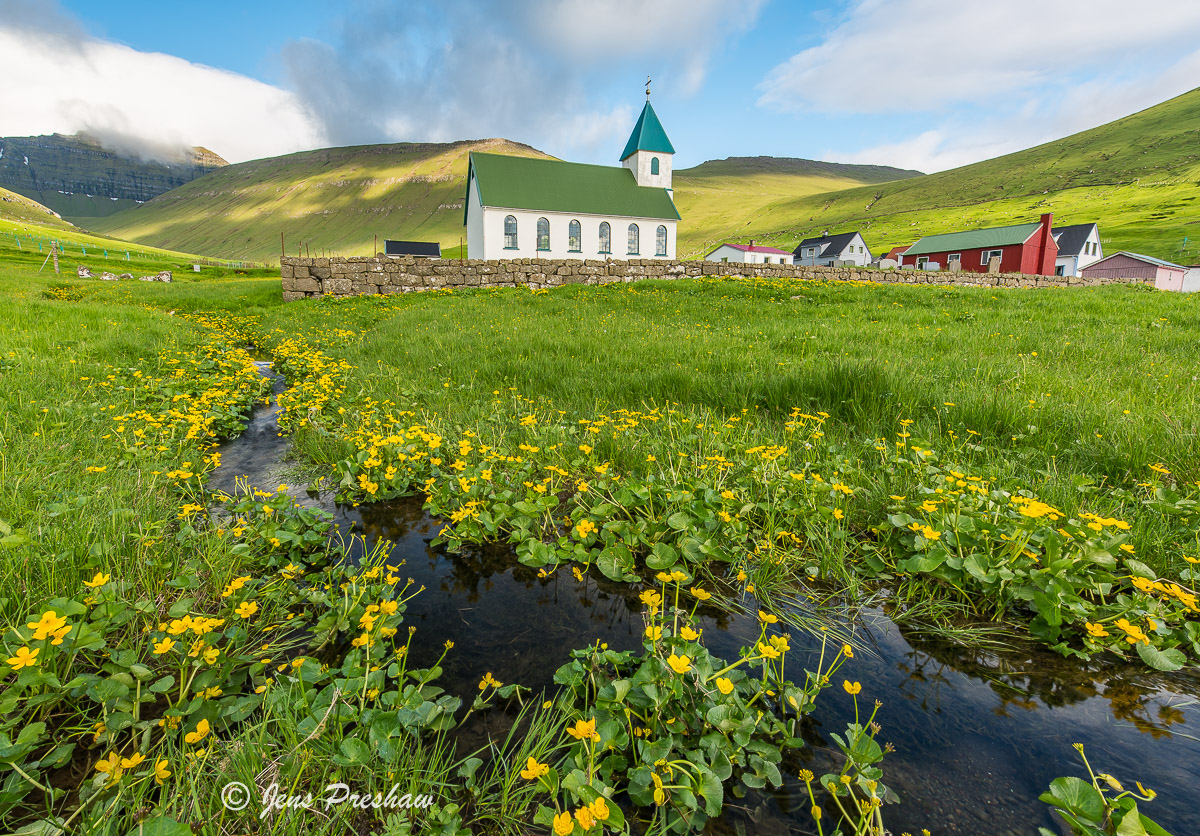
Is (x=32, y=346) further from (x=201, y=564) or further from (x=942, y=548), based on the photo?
(x=942, y=548)

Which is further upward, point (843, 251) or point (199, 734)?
point (843, 251)

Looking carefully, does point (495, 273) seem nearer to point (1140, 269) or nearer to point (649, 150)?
point (649, 150)

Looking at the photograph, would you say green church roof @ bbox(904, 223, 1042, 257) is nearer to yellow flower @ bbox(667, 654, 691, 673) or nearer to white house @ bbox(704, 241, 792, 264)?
white house @ bbox(704, 241, 792, 264)

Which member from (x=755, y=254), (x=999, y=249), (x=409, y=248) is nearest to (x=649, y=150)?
(x=409, y=248)

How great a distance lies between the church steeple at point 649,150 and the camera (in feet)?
143

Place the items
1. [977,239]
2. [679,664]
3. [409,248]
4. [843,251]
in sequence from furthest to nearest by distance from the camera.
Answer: [843,251] < [409,248] < [977,239] < [679,664]

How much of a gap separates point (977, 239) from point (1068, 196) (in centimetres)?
7012

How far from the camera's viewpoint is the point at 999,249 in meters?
54.6

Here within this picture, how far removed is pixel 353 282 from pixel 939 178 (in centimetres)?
17958

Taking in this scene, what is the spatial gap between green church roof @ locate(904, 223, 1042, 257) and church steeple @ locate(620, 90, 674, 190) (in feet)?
127

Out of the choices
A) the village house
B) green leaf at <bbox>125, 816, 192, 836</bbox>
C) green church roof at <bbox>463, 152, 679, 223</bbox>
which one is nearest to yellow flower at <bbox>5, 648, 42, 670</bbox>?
green leaf at <bbox>125, 816, 192, 836</bbox>

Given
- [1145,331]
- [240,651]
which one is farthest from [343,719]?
[1145,331]

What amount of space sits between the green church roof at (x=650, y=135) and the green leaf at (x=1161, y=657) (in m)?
48.1

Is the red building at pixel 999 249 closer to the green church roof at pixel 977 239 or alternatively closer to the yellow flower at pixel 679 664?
the green church roof at pixel 977 239
